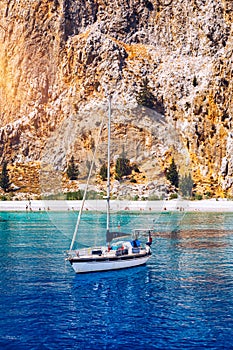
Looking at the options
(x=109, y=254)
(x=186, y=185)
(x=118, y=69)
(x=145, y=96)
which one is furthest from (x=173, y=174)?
(x=118, y=69)

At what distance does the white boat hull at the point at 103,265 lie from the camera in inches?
1334

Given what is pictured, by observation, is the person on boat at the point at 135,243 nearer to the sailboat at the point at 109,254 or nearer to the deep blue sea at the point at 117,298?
the sailboat at the point at 109,254

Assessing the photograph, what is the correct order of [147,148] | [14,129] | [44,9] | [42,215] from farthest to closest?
[44,9], [14,129], [42,215], [147,148]

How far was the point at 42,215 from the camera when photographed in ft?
290

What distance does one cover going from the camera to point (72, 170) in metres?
40.0

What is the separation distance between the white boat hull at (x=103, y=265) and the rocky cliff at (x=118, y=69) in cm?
6786

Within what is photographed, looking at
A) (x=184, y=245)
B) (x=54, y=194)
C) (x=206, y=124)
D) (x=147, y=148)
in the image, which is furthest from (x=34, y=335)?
(x=206, y=124)

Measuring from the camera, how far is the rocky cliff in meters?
109

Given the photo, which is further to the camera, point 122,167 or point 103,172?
point 122,167

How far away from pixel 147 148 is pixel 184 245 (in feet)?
37.9

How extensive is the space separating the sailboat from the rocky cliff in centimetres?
6711

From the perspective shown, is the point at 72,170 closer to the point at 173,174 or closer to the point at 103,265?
the point at 103,265

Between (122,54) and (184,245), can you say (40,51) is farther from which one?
(184,245)

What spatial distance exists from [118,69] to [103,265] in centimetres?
9385
